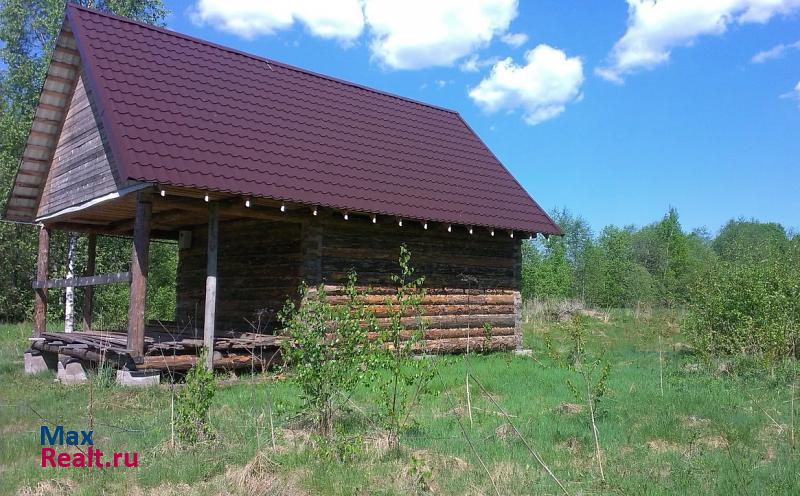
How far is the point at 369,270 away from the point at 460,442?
6.58 metres

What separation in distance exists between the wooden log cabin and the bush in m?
4.00

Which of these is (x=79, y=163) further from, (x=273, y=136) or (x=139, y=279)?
(x=139, y=279)

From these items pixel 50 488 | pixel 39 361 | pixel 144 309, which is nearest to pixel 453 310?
pixel 144 309

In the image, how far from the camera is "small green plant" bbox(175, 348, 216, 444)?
6203 millimetres

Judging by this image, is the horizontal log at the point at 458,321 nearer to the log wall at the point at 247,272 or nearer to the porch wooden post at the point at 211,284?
the log wall at the point at 247,272

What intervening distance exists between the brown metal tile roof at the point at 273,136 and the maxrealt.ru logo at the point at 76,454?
3808 millimetres

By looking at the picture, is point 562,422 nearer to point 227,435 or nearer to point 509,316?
point 227,435

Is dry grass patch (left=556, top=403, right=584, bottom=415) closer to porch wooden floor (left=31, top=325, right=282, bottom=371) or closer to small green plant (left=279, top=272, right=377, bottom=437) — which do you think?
small green plant (left=279, top=272, right=377, bottom=437)

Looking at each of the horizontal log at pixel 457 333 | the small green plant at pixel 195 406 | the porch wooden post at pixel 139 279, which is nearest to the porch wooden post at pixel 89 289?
the porch wooden post at pixel 139 279

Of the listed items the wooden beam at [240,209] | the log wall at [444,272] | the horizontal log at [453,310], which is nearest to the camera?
the wooden beam at [240,209]

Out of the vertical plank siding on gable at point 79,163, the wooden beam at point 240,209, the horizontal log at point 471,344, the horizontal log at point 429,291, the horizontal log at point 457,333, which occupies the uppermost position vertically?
the vertical plank siding on gable at point 79,163

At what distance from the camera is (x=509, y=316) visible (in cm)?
1547

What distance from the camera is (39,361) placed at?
43.4ft

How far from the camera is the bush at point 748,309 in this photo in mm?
11258
